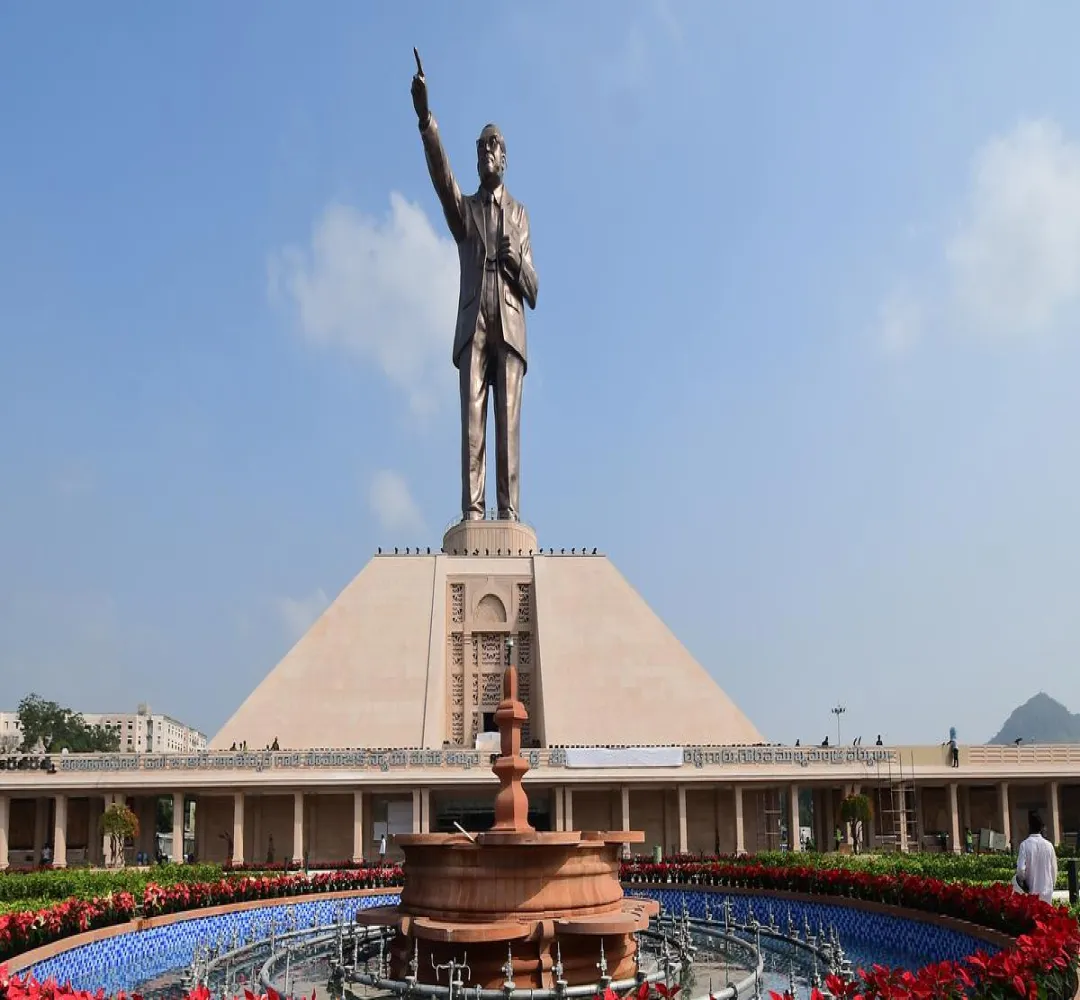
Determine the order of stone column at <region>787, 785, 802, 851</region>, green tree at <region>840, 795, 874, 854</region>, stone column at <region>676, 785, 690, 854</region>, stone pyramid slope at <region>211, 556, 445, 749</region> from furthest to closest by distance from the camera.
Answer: stone pyramid slope at <region>211, 556, 445, 749</region> → stone column at <region>787, 785, 802, 851</region> → stone column at <region>676, 785, 690, 854</region> → green tree at <region>840, 795, 874, 854</region>

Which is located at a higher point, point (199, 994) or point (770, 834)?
point (199, 994)

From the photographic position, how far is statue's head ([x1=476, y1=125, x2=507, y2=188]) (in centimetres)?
3722

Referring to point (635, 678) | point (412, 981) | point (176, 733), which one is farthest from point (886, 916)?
point (176, 733)

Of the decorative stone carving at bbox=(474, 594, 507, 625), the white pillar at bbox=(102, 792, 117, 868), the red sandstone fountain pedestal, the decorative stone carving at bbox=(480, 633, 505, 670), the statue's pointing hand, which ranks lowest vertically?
the white pillar at bbox=(102, 792, 117, 868)

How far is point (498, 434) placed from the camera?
3791 centimetres

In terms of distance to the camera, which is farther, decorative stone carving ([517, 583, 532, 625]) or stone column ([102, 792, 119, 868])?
decorative stone carving ([517, 583, 532, 625])

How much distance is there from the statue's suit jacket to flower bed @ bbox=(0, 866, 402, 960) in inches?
889

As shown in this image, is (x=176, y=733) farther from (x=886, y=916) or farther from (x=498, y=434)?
(x=886, y=916)

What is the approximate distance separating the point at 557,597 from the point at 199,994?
2742 cm

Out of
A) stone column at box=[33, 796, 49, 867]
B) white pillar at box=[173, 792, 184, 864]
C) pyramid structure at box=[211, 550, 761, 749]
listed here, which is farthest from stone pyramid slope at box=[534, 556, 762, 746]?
stone column at box=[33, 796, 49, 867]

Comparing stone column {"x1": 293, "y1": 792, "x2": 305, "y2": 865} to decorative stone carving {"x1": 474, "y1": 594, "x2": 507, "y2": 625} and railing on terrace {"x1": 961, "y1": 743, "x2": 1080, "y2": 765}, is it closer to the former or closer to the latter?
decorative stone carving {"x1": 474, "y1": 594, "x2": 507, "y2": 625}

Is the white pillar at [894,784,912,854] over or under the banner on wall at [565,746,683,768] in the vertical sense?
under

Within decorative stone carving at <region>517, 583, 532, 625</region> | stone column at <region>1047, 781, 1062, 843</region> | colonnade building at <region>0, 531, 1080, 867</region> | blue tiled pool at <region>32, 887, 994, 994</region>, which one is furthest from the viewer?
decorative stone carving at <region>517, 583, 532, 625</region>

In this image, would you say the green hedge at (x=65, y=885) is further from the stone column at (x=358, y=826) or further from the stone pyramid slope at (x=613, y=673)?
the stone pyramid slope at (x=613, y=673)
